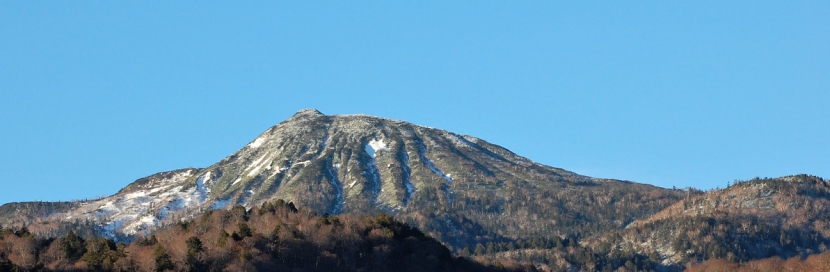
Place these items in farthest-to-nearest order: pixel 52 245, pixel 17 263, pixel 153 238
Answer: pixel 153 238 → pixel 52 245 → pixel 17 263

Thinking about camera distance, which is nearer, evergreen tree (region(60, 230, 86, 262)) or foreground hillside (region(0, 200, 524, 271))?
foreground hillside (region(0, 200, 524, 271))

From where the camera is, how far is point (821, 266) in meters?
198

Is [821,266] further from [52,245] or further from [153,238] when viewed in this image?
[52,245]

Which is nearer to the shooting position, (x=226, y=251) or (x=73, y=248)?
(x=226, y=251)

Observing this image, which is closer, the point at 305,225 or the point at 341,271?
the point at 341,271

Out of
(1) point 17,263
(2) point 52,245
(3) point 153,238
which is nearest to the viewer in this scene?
(1) point 17,263

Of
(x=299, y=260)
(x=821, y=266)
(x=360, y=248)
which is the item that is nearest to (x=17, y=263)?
(x=299, y=260)

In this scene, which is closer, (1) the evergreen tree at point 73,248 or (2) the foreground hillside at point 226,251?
(2) the foreground hillside at point 226,251

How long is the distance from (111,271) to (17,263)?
11.3 meters

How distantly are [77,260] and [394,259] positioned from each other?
45363 mm

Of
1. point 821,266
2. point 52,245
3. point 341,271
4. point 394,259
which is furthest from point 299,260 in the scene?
point 821,266

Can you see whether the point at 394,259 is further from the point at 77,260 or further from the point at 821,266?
the point at 821,266

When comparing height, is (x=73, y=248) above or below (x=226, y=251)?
above

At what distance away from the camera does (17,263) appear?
166m
